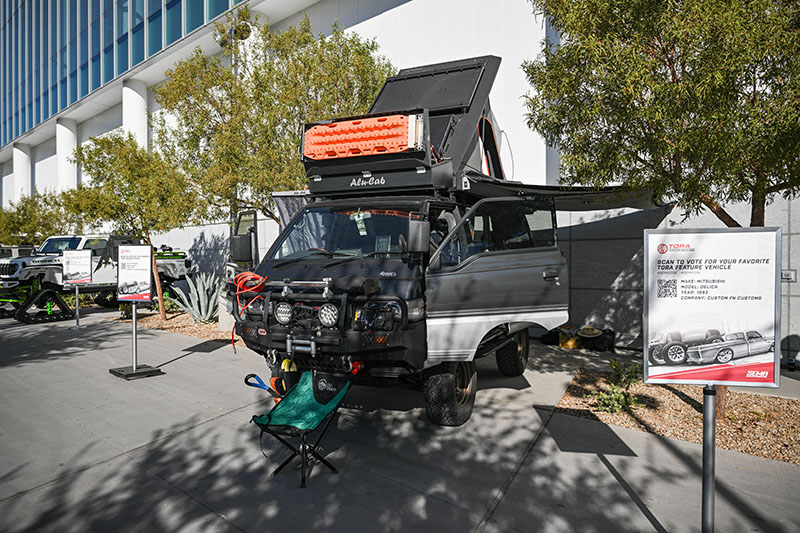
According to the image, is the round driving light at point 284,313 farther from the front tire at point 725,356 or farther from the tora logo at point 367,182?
the front tire at point 725,356

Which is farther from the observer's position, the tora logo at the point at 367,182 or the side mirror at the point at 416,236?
the tora logo at the point at 367,182

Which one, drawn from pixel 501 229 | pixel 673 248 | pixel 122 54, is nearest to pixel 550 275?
pixel 501 229

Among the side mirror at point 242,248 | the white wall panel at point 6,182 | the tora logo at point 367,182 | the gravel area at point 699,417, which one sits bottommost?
the gravel area at point 699,417

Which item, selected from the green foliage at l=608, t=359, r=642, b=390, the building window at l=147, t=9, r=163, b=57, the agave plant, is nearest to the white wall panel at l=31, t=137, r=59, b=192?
the building window at l=147, t=9, r=163, b=57

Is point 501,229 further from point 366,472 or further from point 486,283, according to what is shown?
point 366,472

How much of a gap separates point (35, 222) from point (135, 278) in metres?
19.9

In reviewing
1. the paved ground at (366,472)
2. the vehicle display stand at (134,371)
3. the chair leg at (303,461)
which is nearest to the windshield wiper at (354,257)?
the chair leg at (303,461)

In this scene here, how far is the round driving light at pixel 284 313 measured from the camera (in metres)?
4.34

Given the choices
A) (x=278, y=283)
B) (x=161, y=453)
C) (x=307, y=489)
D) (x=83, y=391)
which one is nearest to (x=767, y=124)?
(x=278, y=283)

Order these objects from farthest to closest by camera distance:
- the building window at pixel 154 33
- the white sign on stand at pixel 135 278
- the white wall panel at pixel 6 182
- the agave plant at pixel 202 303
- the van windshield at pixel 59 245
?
the white wall panel at pixel 6 182 → the building window at pixel 154 33 → the van windshield at pixel 59 245 → the agave plant at pixel 202 303 → the white sign on stand at pixel 135 278

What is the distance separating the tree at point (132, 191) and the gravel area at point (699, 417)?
823 cm

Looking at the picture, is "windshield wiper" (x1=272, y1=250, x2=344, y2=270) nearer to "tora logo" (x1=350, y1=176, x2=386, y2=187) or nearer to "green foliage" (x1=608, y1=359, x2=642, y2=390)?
"tora logo" (x1=350, y1=176, x2=386, y2=187)

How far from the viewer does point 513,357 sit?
22.1 ft

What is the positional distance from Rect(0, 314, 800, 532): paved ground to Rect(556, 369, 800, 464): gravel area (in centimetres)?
23
